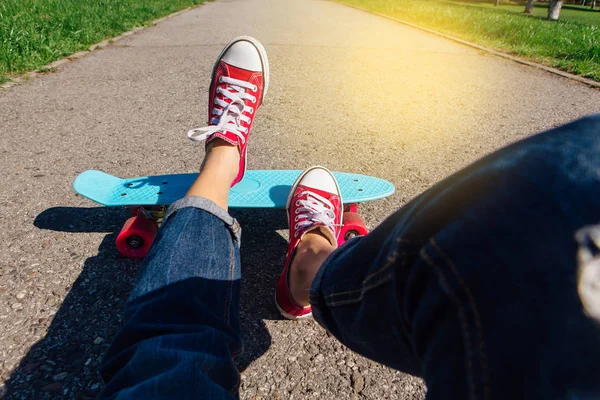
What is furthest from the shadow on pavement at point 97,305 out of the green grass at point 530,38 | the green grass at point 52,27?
the green grass at point 530,38

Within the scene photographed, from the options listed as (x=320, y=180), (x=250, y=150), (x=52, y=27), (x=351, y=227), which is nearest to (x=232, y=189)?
(x=320, y=180)

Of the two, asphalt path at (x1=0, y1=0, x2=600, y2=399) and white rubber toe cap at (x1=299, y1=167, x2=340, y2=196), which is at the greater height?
white rubber toe cap at (x1=299, y1=167, x2=340, y2=196)

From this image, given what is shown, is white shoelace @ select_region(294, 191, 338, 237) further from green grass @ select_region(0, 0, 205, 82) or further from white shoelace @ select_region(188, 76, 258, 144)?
green grass @ select_region(0, 0, 205, 82)

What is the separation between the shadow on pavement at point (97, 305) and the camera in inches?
44.4

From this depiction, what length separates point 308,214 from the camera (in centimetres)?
162

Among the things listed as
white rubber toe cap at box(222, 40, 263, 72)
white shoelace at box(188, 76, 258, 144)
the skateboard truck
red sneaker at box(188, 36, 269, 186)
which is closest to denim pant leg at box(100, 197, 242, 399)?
the skateboard truck

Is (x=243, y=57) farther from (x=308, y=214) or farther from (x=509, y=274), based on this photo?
(x=509, y=274)

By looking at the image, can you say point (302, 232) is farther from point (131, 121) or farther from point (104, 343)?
point (131, 121)

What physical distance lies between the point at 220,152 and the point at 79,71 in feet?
10.2

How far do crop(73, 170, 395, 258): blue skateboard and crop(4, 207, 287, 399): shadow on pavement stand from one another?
0.11m

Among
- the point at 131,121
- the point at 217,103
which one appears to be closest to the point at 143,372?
the point at 217,103

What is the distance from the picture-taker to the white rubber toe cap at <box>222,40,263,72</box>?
7.29ft

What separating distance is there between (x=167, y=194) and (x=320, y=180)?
63 cm

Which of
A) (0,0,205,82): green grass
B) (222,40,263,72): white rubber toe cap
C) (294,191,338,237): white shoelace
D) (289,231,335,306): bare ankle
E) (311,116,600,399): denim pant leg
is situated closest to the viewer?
(311,116,600,399): denim pant leg
